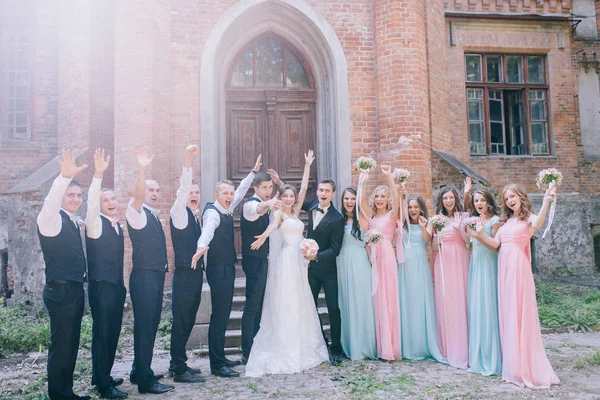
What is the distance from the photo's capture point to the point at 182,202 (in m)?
4.54

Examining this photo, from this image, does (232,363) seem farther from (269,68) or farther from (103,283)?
(269,68)

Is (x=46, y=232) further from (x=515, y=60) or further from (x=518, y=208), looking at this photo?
(x=515, y=60)

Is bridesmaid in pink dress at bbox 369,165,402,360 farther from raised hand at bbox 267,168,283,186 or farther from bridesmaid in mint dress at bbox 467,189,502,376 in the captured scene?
raised hand at bbox 267,168,283,186

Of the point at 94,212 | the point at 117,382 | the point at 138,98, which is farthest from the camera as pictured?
the point at 138,98

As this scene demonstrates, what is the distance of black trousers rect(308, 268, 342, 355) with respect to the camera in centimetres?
543

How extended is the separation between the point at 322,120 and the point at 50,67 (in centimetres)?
520

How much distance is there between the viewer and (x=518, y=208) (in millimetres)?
4699

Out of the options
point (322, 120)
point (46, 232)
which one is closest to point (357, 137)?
point (322, 120)

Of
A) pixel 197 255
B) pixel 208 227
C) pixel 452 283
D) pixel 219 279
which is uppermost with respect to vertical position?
pixel 208 227

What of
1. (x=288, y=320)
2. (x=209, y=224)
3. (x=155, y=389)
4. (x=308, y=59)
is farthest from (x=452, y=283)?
(x=308, y=59)

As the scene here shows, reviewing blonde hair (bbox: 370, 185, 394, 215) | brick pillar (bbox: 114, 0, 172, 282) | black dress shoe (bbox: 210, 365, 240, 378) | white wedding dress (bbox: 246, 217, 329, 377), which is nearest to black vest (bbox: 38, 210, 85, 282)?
black dress shoe (bbox: 210, 365, 240, 378)

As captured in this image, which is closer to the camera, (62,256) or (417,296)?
(62,256)

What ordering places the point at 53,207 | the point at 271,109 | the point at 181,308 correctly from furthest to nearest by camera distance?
the point at 271,109
the point at 181,308
the point at 53,207

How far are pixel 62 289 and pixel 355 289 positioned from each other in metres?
2.97
